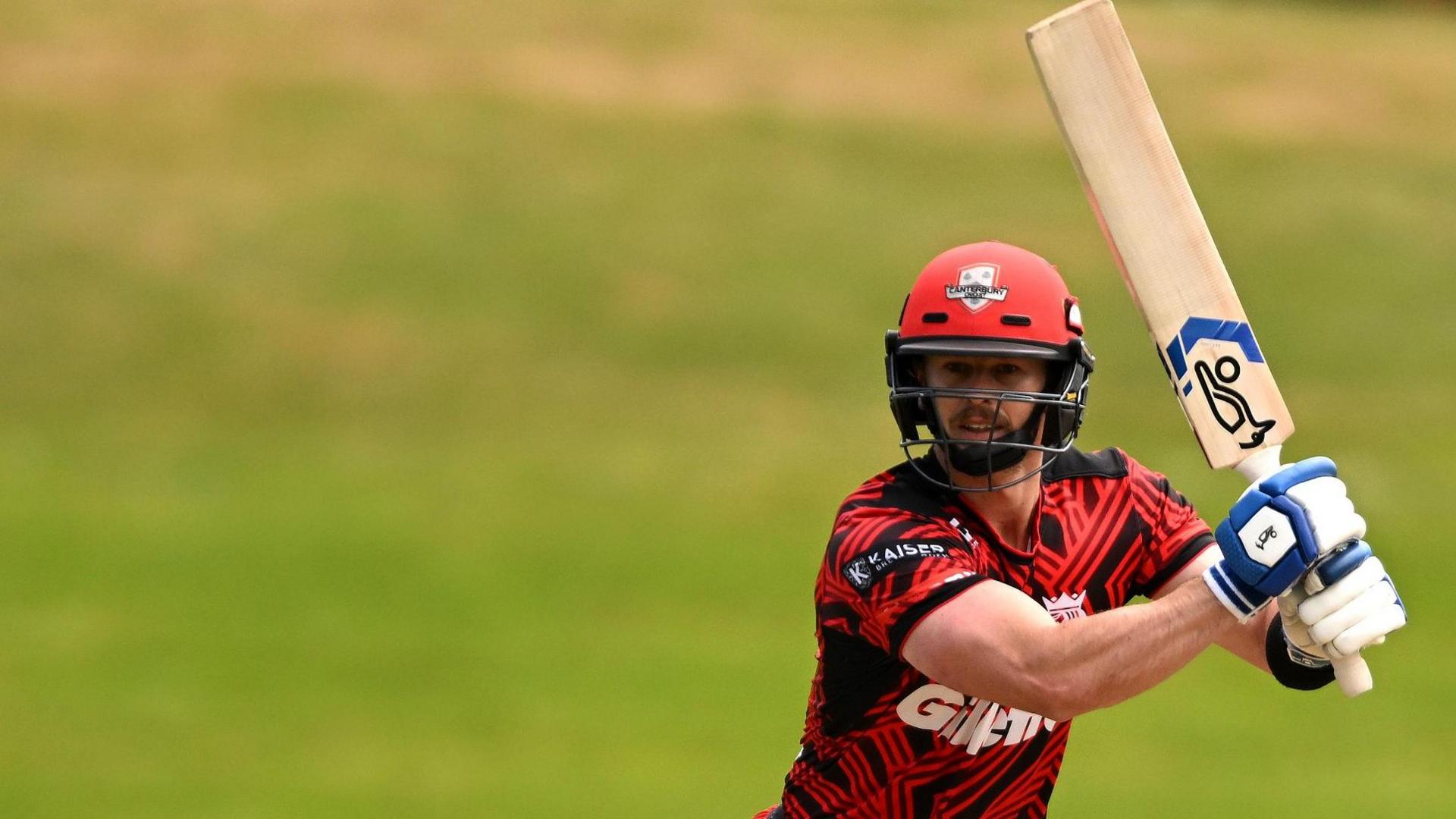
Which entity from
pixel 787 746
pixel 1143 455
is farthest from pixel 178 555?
pixel 1143 455

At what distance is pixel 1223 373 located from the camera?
405 centimetres

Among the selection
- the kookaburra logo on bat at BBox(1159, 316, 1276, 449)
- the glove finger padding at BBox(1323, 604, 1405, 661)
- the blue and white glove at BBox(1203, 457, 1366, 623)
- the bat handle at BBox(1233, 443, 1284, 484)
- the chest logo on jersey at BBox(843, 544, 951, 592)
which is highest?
the kookaburra logo on bat at BBox(1159, 316, 1276, 449)

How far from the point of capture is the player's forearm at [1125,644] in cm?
361

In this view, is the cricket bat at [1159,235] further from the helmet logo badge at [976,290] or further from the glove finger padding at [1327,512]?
the glove finger padding at [1327,512]

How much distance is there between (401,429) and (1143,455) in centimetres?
462

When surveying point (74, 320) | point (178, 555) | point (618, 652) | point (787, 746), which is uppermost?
point (74, 320)

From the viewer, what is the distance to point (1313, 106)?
17875 mm

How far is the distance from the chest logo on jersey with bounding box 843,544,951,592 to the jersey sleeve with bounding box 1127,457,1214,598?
67 centimetres

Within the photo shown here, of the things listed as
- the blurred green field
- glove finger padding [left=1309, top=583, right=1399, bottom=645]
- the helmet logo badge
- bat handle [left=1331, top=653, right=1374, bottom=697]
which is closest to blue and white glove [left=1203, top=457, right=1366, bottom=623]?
glove finger padding [left=1309, top=583, right=1399, bottom=645]

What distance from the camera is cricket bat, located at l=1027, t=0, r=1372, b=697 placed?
3998 millimetres

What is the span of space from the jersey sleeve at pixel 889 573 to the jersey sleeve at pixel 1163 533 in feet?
1.80

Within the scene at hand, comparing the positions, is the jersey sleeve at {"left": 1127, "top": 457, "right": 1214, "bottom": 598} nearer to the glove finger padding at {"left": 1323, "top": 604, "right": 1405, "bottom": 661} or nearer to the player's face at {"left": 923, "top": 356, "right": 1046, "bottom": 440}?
the player's face at {"left": 923, "top": 356, "right": 1046, "bottom": 440}

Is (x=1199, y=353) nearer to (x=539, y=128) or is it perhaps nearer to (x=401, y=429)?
(x=401, y=429)

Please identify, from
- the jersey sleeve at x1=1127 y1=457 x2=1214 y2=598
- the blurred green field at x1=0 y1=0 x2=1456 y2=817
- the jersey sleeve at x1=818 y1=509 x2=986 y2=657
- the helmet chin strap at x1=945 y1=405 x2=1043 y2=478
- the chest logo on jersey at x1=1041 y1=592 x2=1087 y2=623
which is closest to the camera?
the jersey sleeve at x1=818 y1=509 x2=986 y2=657
